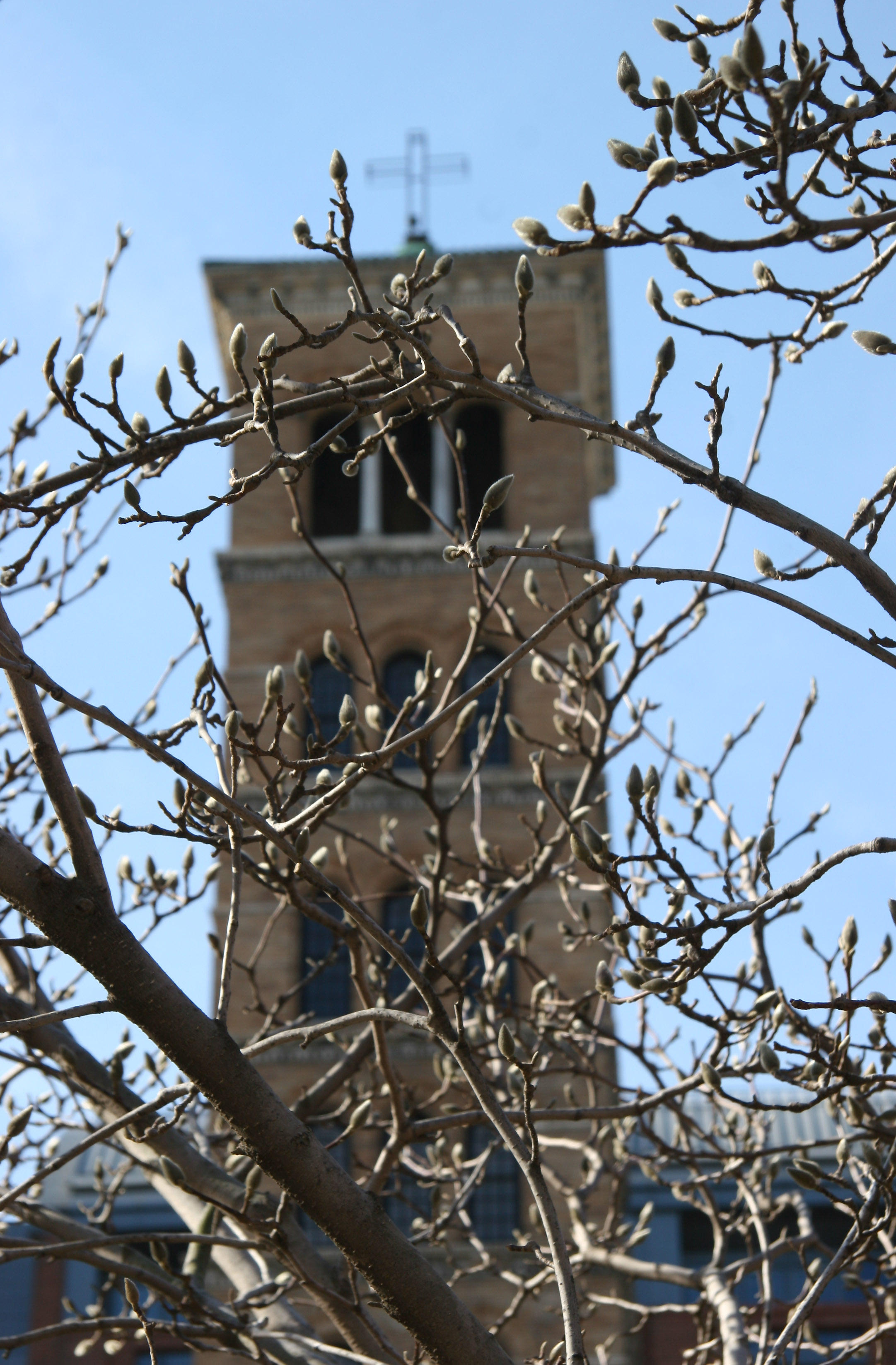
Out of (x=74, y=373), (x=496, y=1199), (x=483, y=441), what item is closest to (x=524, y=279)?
(x=74, y=373)

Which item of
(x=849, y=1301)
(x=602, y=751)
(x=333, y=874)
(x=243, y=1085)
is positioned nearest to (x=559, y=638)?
(x=333, y=874)

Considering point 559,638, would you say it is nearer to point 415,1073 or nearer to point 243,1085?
→ point 415,1073

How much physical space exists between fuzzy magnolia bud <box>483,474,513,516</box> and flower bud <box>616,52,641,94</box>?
1.05 metres

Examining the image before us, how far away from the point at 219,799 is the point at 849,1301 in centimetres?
2248

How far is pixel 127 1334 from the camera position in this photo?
6.64m

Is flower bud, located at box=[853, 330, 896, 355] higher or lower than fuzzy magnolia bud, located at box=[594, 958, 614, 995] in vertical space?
higher

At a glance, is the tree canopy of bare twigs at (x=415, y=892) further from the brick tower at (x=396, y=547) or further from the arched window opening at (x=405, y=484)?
the arched window opening at (x=405, y=484)

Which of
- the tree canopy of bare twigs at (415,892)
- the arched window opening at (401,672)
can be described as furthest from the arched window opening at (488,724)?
the tree canopy of bare twigs at (415,892)

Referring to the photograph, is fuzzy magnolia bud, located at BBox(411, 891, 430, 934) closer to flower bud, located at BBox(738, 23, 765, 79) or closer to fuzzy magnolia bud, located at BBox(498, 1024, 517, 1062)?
fuzzy magnolia bud, located at BBox(498, 1024, 517, 1062)

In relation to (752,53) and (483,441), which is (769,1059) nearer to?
(752,53)

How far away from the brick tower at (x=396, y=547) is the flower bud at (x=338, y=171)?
17532mm

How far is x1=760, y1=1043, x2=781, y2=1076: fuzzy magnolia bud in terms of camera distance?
15.0ft

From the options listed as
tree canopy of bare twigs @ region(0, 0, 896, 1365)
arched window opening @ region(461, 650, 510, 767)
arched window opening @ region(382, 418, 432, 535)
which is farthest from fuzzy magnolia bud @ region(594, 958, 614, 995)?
arched window opening @ region(382, 418, 432, 535)

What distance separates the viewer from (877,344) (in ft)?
13.5
